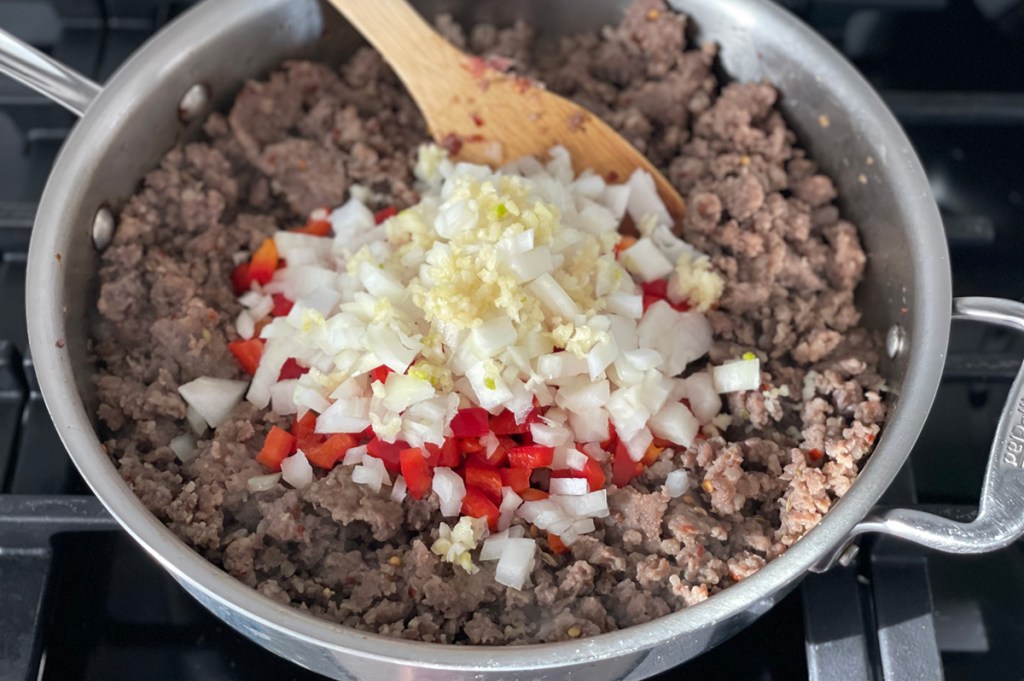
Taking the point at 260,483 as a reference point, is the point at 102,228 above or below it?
above

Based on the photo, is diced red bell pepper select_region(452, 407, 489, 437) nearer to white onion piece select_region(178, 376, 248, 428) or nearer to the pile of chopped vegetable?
the pile of chopped vegetable

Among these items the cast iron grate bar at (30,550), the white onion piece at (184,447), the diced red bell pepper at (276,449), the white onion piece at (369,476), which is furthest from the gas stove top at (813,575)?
the white onion piece at (369,476)

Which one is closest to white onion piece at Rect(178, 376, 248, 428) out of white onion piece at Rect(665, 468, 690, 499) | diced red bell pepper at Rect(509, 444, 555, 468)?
diced red bell pepper at Rect(509, 444, 555, 468)

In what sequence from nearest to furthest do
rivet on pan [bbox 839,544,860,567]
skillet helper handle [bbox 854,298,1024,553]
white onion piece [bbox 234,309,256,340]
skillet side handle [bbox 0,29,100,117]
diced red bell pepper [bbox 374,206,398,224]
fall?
skillet helper handle [bbox 854,298,1024,553] < rivet on pan [bbox 839,544,860,567] < skillet side handle [bbox 0,29,100,117] < white onion piece [bbox 234,309,256,340] < diced red bell pepper [bbox 374,206,398,224]

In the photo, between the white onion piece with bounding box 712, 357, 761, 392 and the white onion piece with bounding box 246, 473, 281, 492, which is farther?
the white onion piece with bounding box 712, 357, 761, 392

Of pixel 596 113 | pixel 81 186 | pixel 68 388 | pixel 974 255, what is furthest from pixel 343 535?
pixel 974 255

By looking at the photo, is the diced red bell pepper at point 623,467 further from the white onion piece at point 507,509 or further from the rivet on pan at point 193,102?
the rivet on pan at point 193,102

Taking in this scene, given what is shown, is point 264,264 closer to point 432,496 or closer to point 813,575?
point 432,496

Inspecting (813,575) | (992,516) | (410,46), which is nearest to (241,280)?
(410,46)
